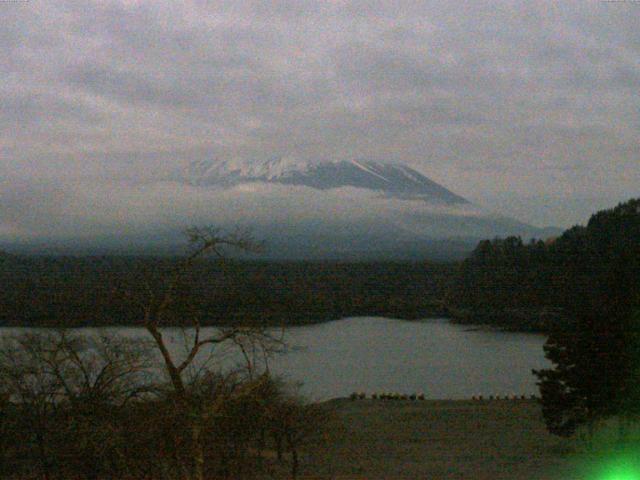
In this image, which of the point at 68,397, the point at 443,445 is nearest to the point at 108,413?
the point at 68,397

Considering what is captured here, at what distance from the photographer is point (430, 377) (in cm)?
2872

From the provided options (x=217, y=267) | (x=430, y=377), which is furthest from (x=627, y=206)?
(x=217, y=267)

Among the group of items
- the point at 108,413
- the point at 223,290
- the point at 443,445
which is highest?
the point at 223,290

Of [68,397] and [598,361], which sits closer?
[68,397]

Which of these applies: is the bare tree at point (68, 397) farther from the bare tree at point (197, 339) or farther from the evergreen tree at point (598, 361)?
the evergreen tree at point (598, 361)

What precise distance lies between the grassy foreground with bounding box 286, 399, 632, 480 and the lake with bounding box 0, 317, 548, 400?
97.4 inches

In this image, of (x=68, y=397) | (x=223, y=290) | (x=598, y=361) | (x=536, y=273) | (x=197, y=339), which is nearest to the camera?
(x=197, y=339)

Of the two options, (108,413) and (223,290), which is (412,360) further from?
(108,413)

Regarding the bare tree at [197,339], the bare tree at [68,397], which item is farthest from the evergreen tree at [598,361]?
the bare tree at [197,339]

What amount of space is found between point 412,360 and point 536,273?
18.3 meters

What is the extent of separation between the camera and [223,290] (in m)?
13.2

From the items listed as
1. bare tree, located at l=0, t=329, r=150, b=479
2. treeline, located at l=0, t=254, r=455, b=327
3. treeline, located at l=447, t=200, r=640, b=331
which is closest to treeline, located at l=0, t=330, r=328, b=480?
bare tree, located at l=0, t=329, r=150, b=479

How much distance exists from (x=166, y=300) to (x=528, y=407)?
17758 millimetres

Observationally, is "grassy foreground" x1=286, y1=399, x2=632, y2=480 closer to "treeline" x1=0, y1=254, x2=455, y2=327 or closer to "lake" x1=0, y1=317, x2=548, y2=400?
"lake" x1=0, y1=317, x2=548, y2=400
